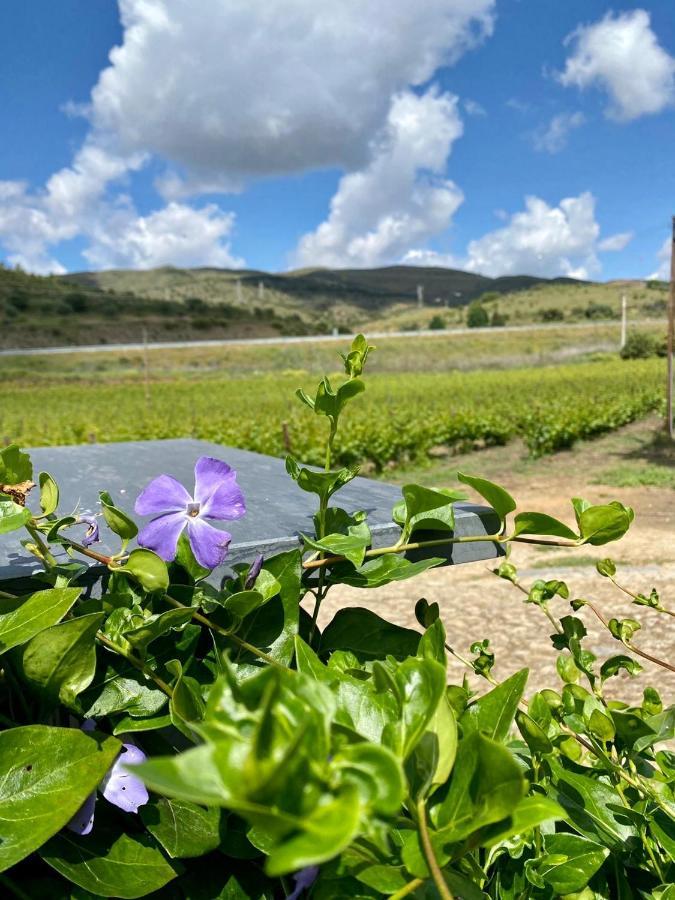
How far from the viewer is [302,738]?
32 cm

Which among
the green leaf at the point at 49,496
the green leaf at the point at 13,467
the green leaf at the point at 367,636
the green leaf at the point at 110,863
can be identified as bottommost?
the green leaf at the point at 110,863

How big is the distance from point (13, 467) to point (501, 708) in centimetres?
49

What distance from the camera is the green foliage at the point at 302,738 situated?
37 centimetres

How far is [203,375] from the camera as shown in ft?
119

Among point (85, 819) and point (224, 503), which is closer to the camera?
point (85, 819)

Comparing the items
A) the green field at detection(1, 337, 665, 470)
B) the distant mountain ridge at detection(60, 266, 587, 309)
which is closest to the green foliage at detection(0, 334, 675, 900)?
the green field at detection(1, 337, 665, 470)

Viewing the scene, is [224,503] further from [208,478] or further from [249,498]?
[249,498]

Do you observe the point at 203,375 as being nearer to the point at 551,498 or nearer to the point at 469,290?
the point at 551,498

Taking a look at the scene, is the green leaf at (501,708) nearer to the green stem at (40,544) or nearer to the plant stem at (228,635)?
the plant stem at (228,635)

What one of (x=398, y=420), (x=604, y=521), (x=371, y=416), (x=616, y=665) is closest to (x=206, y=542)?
(x=604, y=521)

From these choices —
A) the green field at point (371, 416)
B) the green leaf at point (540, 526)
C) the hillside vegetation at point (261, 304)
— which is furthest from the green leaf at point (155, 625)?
the hillside vegetation at point (261, 304)

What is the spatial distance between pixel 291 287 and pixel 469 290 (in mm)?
34909

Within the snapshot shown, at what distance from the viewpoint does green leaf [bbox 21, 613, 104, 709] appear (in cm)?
62

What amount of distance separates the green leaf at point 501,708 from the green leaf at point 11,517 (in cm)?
41
